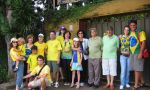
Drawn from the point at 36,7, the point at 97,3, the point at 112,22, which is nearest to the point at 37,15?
the point at 36,7

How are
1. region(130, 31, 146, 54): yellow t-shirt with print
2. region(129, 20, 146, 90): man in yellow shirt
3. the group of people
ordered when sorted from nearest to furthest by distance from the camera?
region(129, 20, 146, 90): man in yellow shirt
region(130, 31, 146, 54): yellow t-shirt with print
the group of people

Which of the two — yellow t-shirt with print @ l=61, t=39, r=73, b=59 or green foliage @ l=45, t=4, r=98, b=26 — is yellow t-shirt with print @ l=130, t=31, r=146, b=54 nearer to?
yellow t-shirt with print @ l=61, t=39, r=73, b=59

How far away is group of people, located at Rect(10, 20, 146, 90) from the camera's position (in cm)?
1014

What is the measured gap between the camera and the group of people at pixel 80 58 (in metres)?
10.1

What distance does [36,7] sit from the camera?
14.3 metres

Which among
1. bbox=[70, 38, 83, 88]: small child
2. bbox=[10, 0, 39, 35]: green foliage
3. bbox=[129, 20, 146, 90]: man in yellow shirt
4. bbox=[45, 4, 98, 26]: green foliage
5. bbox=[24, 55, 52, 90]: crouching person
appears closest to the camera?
bbox=[129, 20, 146, 90]: man in yellow shirt

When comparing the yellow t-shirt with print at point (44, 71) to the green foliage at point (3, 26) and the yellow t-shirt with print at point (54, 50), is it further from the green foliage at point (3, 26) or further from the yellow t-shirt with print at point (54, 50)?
the green foliage at point (3, 26)

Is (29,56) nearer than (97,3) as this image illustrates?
Yes

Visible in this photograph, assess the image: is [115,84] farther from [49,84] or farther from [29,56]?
[29,56]

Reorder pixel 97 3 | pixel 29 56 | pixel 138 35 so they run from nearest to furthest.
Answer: pixel 138 35
pixel 29 56
pixel 97 3

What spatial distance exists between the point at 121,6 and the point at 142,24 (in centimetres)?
100

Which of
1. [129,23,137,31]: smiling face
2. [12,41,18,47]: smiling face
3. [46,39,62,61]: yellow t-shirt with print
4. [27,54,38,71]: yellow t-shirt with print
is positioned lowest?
[27,54,38,71]: yellow t-shirt with print

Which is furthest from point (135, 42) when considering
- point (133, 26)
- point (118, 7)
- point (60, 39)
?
point (60, 39)

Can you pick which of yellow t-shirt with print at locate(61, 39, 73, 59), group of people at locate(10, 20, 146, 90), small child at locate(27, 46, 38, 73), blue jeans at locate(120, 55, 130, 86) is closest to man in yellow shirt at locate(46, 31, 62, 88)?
group of people at locate(10, 20, 146, 90)
